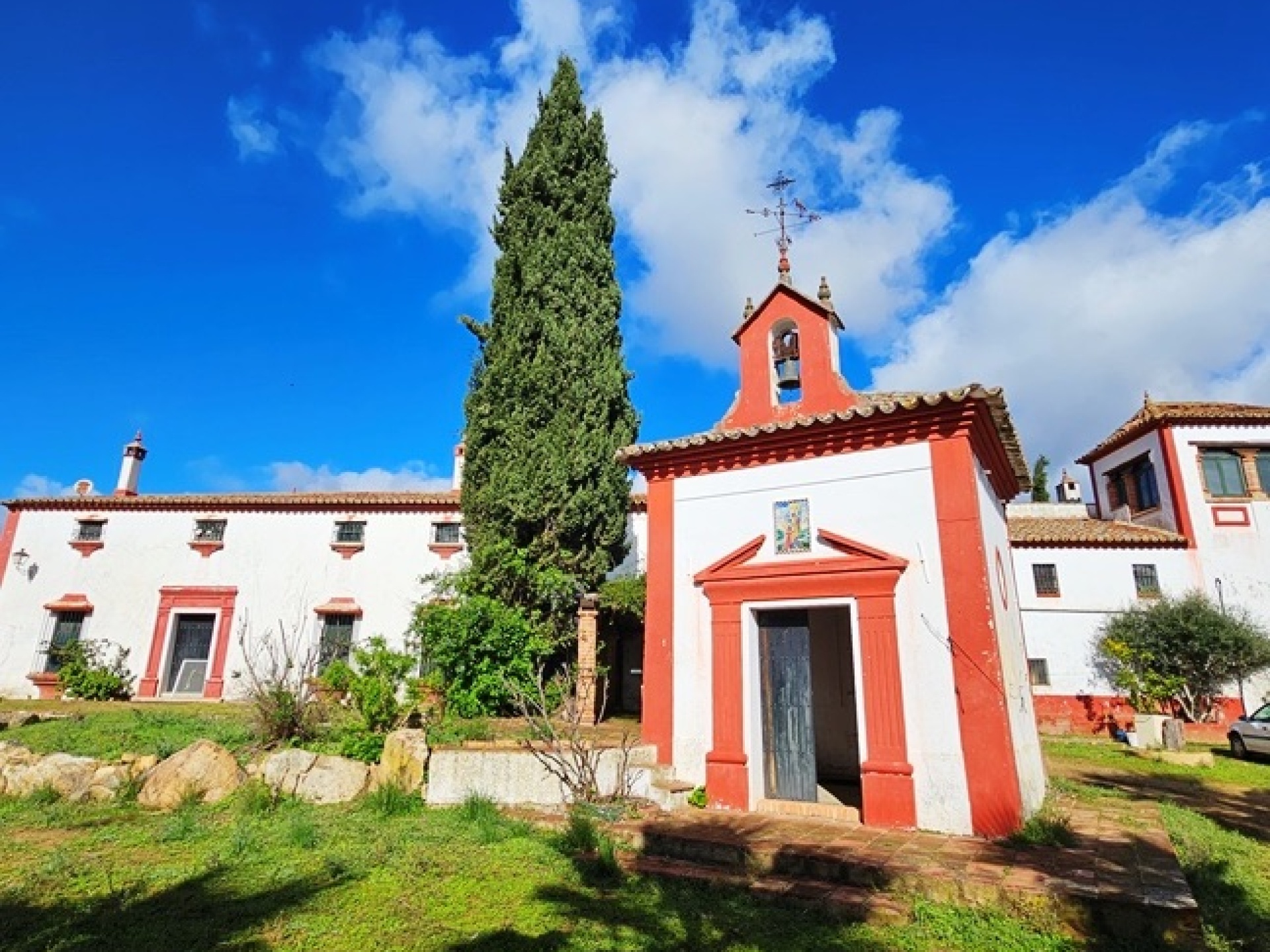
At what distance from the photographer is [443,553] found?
19.9 m

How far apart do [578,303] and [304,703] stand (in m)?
9.08

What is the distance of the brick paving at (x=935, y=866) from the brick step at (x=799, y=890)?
0.01 meters

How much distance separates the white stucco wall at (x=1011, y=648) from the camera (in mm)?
7445

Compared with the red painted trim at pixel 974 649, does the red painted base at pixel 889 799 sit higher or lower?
lower

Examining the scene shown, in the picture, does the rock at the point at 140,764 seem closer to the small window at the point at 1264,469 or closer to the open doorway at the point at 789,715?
the open doorway at the point at 789,715

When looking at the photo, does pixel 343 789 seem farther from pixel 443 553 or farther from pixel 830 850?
pixel 443 553

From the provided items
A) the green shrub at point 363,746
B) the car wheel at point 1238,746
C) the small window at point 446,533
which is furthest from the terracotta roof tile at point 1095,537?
the green shrub at point 363,746

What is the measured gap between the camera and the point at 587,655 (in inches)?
480

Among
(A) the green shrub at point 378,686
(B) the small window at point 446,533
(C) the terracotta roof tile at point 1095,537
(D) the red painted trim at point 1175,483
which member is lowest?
(A) the green shrub at point 378,686

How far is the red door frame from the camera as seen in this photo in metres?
7.23

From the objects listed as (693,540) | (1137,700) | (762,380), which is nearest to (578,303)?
(762,380)

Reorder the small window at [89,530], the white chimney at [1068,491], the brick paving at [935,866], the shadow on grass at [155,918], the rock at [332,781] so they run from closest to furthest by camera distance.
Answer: the shadow on grass at [155,918], the brick paving at [935,866], the rock at [332,781], the small window at [89,530], the white chimney at [1068,491]

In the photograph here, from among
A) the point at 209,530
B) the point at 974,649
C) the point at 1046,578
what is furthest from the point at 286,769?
the point at 1046,578

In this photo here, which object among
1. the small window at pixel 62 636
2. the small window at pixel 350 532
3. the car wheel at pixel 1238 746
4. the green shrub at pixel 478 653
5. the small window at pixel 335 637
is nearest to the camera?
the green shrub at pixel 478 653
